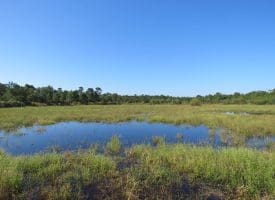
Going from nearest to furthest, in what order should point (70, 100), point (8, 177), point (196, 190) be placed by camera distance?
point (8, 177) < point (196, 190) < point (70, 100)

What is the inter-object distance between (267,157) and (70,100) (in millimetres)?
77342

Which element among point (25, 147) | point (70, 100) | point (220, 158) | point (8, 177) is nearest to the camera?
point (8, 177)

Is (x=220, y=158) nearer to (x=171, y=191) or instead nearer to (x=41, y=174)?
(x=171, y=191)

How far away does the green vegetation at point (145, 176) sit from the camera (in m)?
7.26

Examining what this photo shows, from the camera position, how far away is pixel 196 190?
7.82 m

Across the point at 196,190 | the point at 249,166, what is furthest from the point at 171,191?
the point at 249,166

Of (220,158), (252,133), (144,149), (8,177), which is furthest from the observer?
(252,133)

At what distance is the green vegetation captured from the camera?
726cm

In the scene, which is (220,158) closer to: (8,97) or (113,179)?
(113,179)

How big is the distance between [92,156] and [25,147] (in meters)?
5.86

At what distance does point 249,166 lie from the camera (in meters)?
8.77

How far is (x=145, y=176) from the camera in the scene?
857cm

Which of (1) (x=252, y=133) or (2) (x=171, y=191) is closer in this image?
(2) (x=171, y=191)

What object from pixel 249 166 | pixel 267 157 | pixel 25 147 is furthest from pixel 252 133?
pixel 25 147
